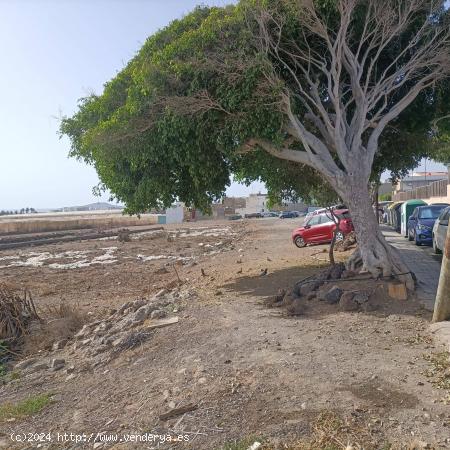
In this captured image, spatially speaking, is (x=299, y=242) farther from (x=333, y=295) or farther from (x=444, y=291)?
(x=444, y=291)

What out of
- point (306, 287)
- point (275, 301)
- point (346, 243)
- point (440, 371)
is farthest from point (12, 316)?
point (346, 243)

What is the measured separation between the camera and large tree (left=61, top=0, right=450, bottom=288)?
10.4m

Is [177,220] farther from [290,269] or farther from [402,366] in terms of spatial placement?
[402,366]

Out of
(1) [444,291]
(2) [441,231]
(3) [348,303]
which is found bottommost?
(3) [348,303]

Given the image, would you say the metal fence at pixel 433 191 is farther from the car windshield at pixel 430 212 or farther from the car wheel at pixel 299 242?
the car wheel at pixel 299 242

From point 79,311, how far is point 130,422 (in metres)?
7.37

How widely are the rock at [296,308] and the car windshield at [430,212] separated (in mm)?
→ 13326

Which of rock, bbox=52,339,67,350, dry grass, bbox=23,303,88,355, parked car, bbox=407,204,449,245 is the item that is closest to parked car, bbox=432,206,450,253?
parked car, bbox=407,204,449,245

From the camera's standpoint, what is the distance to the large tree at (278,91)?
10352 millimetres

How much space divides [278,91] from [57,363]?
6271mm

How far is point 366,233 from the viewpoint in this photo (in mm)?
10547

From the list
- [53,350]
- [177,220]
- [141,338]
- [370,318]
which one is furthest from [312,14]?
[177,220]

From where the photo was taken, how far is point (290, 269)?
581 inches

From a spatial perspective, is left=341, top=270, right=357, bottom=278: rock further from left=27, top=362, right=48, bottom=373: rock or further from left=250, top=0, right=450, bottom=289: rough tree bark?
left=27, top=362, right=48, bottom=373: rock
